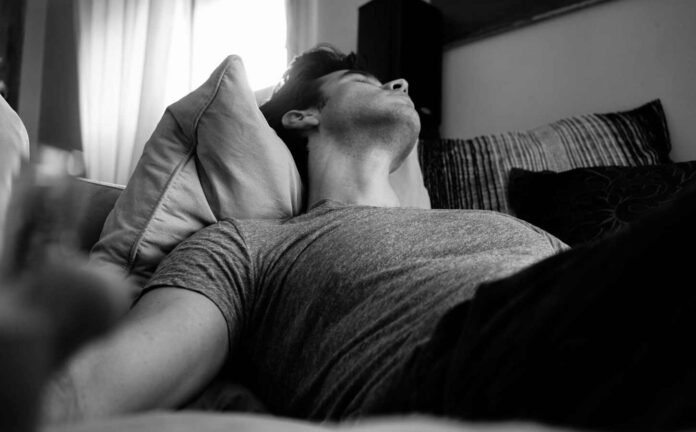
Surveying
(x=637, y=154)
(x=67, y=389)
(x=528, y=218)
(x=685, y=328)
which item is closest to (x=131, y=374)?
(x=67, y=389)

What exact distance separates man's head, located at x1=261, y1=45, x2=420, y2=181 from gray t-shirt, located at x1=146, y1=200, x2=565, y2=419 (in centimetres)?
39

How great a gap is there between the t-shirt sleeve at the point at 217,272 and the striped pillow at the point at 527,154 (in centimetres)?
82

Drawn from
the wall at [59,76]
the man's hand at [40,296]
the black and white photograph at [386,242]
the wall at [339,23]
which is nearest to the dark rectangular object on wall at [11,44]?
the wall at [59,76]

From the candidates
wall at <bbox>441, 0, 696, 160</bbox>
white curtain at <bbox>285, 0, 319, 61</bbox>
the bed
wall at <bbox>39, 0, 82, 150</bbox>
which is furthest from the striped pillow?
wall at <bbox>39, 0, 82, 150</bbox>

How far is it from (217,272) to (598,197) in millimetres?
923

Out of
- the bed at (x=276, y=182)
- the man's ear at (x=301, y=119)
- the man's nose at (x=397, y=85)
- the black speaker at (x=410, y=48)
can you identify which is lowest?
the bed at (x=276, y=182)

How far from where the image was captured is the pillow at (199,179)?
1.11 meters

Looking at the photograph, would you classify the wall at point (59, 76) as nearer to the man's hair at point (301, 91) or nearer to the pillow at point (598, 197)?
the man's hair at point (301, 91)

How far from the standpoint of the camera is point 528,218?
62.3 inches

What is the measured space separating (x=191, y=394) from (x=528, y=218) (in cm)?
102

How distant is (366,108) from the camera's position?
4.71 feet

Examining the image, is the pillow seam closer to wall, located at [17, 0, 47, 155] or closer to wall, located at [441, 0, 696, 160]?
wall, located at [441, 0, 696, 160]

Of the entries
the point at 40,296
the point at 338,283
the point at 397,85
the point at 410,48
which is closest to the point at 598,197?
the point at 397,85

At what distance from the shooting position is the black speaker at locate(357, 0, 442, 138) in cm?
237
